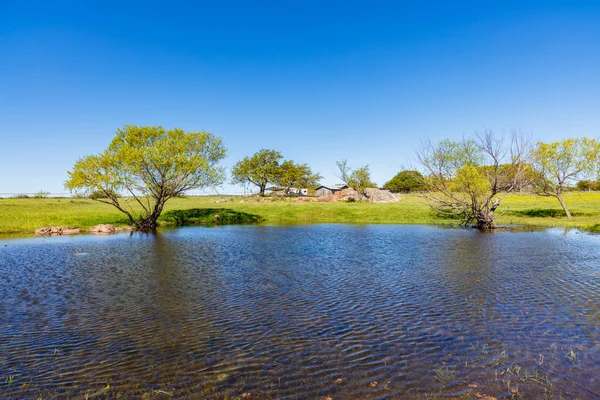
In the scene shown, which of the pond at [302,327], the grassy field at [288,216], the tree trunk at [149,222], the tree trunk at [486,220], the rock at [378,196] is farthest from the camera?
the rock at [378,196]

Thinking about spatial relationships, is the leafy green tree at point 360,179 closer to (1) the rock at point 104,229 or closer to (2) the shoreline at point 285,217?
(2) the shoreline at point 285,217

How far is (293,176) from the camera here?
130 metres

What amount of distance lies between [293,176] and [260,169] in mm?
12066

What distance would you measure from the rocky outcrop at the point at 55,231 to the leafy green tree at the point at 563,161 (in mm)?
58559

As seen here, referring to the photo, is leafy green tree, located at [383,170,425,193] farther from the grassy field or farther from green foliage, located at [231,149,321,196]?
the grassy field

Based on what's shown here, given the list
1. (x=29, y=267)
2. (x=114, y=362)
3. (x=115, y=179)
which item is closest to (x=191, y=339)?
(x=114, y=362)

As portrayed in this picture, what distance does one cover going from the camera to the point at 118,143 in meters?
45.8

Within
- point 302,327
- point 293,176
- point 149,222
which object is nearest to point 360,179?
point 293,176

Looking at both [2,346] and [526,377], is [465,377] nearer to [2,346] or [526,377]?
[526,377]

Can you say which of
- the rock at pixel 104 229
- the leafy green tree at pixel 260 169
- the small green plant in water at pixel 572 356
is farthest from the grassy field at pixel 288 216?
the leafy green tree at pixel 260 169

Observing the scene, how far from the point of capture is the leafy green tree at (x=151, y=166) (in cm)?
4162

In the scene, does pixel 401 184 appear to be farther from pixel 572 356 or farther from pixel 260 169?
pixel 572 356

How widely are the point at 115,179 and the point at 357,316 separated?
38373 millimetres

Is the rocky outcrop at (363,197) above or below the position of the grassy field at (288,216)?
above
